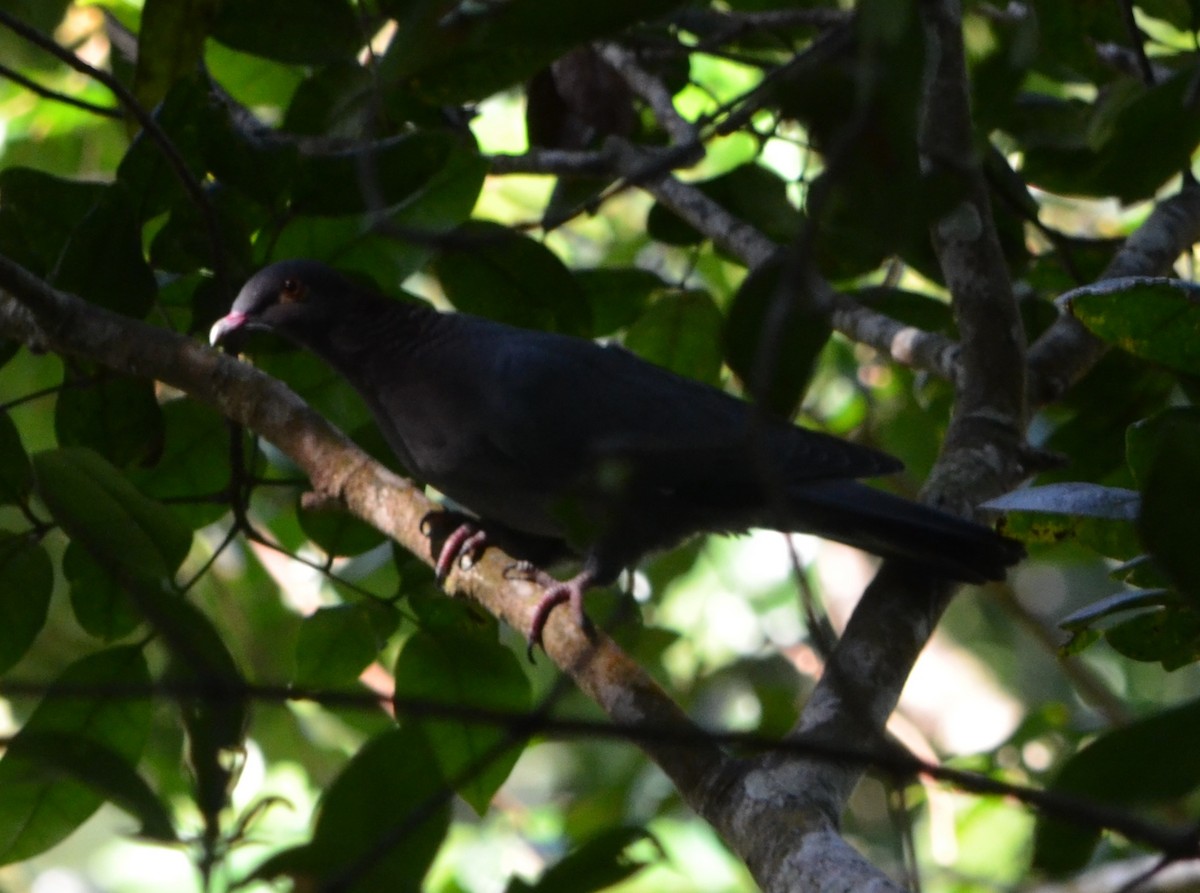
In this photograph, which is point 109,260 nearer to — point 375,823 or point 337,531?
point 337,531

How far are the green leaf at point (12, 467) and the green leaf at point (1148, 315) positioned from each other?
2011 millimetres

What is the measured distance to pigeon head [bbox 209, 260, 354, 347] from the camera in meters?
3.26

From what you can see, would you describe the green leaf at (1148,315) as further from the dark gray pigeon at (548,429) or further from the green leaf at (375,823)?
the green leaf at (375,823)

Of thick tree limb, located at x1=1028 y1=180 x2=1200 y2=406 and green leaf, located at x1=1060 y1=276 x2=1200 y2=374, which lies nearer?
green leaf, located at x1=1060 y1=276 x2=1200 y2=374

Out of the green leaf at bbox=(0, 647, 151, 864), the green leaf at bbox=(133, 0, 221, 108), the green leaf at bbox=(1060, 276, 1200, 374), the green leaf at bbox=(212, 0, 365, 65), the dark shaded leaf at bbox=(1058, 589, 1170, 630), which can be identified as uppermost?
the green leaf at bbox=(212, 0, 365, 65)

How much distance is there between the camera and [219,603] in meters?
5.08

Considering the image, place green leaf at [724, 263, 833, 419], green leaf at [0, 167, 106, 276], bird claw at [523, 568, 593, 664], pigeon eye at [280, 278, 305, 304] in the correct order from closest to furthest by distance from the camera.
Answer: green leaf at [724, 263, 833, 419] → bird claw at [523, 568, 593, 664] → green leaf at [0, 167, 106, 276] → pigeon eye at [280, 278, 305, 304]

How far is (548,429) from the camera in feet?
11.3

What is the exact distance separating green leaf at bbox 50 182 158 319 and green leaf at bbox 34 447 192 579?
18.5 inches

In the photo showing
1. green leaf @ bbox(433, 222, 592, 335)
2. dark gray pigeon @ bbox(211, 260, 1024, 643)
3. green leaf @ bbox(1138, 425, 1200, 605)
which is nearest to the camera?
green leaf @ bbox(1138, 425, 1200, 605)

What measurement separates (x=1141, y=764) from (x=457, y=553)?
74.8 inches

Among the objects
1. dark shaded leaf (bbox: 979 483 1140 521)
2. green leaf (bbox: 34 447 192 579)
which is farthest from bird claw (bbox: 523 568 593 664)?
dark shaded leaf (bbox: 979 483 1140 521)

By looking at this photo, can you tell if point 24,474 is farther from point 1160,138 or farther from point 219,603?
point 219,603

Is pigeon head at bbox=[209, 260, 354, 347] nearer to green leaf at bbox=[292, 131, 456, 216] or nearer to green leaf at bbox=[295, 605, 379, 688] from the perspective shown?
green leaf at bbox=[292, 131, 456, 216]
